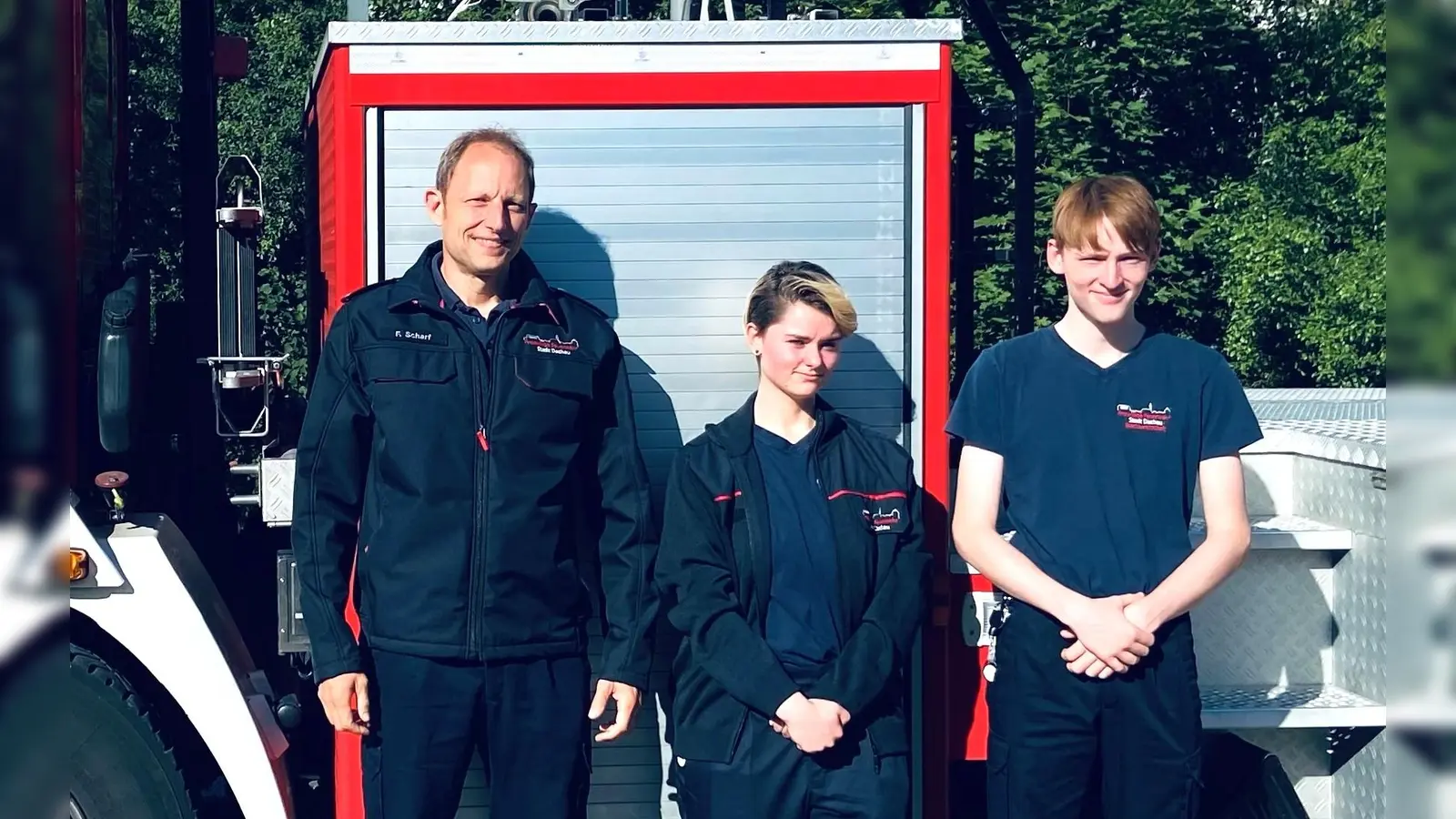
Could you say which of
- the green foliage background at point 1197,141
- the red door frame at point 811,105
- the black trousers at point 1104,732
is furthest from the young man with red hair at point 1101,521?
the green foliage background at point 1197,141

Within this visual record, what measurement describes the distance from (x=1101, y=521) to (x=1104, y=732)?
42cm

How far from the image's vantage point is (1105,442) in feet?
10.4

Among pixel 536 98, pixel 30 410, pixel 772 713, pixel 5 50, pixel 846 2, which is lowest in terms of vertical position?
pixel 772 713

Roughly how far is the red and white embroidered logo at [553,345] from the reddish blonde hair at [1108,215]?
1.02 m

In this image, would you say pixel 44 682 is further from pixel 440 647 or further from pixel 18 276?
pixel 440 647

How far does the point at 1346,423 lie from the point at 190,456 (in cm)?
346

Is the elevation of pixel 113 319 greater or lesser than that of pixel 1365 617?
greater

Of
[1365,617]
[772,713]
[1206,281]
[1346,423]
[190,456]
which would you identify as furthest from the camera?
[1206,281]

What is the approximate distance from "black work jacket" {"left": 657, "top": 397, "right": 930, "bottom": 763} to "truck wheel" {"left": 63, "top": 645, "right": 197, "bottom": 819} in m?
1.26


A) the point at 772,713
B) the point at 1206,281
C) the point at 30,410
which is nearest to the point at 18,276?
the point at 30,410

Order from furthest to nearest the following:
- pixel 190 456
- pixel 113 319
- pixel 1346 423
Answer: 1. pixel 1346 423
2. pixel 190 456
3. pixel 113 319

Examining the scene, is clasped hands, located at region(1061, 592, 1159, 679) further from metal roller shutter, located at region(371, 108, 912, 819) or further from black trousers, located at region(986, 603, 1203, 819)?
metal roller shutter, located at region(371, 108, 912, 819)

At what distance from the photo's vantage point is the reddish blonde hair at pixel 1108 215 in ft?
10.2

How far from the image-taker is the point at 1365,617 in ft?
13.1
